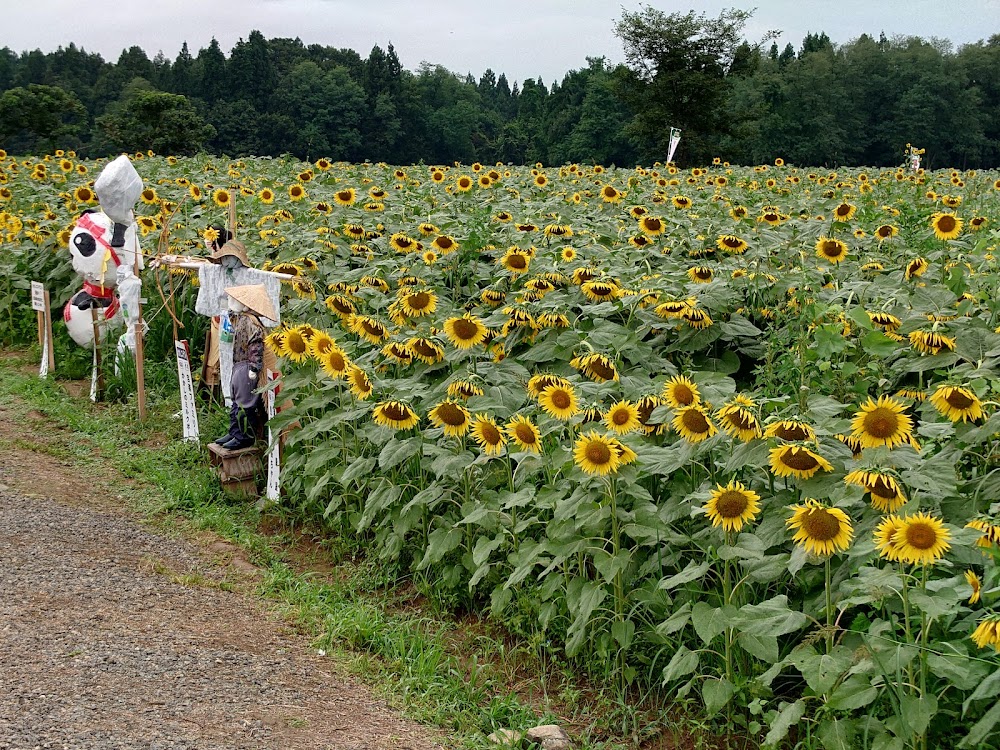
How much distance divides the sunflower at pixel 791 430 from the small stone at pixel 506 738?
4.23 ft

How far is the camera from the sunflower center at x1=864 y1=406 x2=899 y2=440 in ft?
9.36

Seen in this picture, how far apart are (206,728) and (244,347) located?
8.92 ft

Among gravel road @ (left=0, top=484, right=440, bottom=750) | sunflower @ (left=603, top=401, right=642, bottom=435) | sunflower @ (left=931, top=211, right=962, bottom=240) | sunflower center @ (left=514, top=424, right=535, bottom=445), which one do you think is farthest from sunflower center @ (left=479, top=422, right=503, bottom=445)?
sunflower @ (left=931, top=211, right=962, bottom=240)

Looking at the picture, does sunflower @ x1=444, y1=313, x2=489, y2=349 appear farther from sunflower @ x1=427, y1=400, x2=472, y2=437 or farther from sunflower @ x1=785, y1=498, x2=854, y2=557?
sunflower @ x1=785, y1=498, x2=854, y2=557

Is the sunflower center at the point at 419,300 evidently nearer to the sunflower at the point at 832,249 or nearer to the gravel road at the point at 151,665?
the gravel road at the point at 151,665

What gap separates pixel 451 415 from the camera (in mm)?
3799

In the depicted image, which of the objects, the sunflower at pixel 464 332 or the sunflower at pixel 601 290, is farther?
the sunflower at pixel 601 290

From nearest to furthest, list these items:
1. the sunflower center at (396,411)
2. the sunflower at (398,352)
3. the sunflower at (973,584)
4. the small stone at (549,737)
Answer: the sunflower at (973,584) → the small stone at (549,737) → the sunflower center at (396,411) → the sunflower at (398,352)

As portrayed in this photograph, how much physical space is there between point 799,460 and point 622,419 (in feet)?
2.17

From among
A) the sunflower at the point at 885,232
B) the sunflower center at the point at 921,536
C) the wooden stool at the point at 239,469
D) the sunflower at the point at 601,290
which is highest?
the sunflower at the point at 885,232

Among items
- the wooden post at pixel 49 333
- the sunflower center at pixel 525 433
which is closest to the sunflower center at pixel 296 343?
the sunflower center at pixel 525 433

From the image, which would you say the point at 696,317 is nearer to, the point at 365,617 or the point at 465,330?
the point at 465,330

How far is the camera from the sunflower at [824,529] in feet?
8.79

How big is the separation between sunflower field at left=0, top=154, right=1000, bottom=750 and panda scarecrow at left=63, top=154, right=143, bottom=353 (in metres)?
0.50
